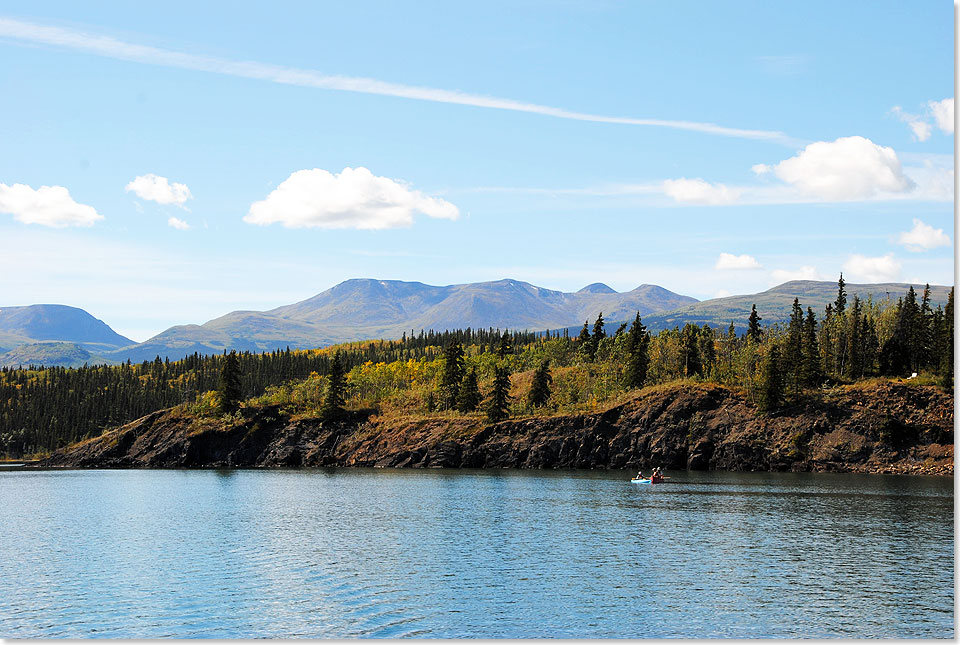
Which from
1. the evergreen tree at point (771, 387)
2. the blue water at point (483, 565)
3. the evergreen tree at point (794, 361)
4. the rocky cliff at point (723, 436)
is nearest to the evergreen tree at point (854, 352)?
the evergreen tree at point (794, 361)

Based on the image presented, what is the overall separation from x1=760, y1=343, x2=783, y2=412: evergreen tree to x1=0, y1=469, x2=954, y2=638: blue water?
2303 inches

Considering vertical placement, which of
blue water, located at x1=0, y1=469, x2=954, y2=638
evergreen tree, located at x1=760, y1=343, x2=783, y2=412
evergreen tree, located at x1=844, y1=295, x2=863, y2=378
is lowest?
blue water, located at x1=0, y1=469, x2=954, y2=638

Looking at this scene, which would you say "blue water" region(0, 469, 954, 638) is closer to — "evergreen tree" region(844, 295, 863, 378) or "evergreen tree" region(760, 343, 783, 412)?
"evergreen tree" region(760, 343, 783, 412)

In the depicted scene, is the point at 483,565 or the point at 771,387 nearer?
the point at 483,565

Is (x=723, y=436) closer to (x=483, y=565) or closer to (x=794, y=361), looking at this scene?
(x=794, y=361)

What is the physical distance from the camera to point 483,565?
208ft

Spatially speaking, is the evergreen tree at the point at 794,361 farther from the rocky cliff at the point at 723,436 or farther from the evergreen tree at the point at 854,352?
the evergreen tree at the point at 854,352

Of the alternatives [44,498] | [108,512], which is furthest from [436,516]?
[44,498]

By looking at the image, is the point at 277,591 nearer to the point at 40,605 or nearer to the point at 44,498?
the point at 40,605

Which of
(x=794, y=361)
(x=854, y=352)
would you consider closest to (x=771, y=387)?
(x=794, y=361)

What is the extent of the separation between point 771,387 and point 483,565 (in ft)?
428

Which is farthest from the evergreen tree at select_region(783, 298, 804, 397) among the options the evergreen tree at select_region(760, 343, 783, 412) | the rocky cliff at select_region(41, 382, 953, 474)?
the rocky cliff at select_region(41, 382, 953, 474)

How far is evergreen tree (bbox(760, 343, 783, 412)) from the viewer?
177m

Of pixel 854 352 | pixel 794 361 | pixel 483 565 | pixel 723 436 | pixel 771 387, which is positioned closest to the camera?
pixel 483 565
